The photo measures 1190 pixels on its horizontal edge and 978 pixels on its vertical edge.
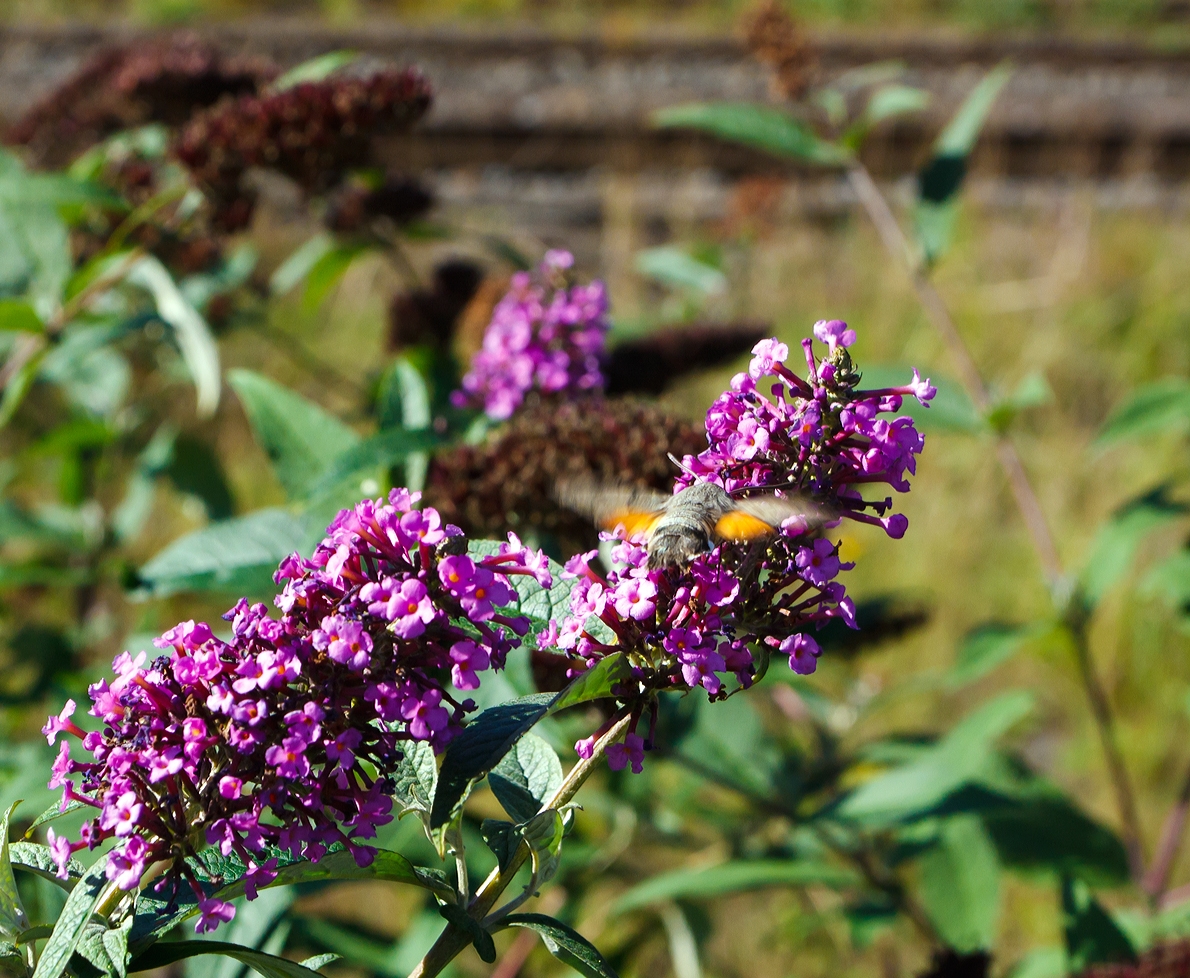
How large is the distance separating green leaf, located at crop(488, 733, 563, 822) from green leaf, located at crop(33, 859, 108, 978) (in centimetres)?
26

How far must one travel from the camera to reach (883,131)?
21.7 ft

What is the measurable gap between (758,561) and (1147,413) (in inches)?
51.5

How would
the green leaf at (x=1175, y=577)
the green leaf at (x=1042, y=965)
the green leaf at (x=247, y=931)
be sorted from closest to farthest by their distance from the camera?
the green leaf at (x=247, y=931)
the green leaf at (x=1042, y=965)
the green leaf at (x=1175, y=577)

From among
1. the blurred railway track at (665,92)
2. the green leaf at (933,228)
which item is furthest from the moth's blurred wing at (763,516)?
the blurred railway track at (665,92)

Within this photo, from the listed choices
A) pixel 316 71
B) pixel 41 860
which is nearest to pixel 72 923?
pixel 41 860

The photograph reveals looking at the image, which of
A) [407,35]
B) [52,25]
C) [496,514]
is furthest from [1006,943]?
[52,25]

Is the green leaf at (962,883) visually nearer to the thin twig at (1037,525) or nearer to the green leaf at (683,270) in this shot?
the thin twig at (1037,525)

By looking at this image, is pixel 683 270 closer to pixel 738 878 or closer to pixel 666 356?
pixel 666 356

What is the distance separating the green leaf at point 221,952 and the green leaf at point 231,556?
47cm

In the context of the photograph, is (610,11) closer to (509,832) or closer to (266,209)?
(266,209)

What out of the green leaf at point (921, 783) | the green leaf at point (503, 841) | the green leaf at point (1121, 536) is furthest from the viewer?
the green leaf at point (1121, 536)

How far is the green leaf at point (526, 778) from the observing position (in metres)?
0.79

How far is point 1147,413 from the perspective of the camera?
69.6 inches

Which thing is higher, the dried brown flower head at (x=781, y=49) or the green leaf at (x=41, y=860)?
the dried brown flower head at (x=781, y=49)
